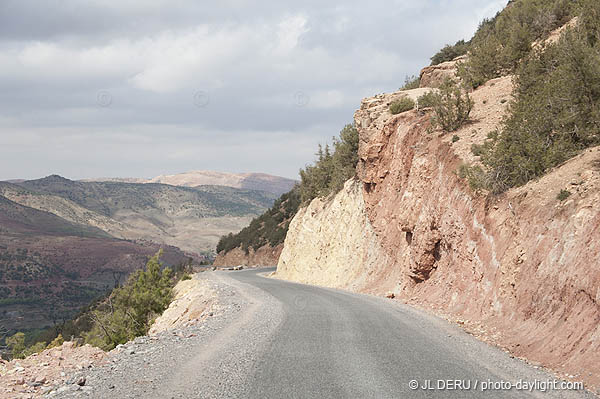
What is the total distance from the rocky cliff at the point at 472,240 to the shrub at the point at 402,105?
856 millimetres

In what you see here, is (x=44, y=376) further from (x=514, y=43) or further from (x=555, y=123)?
(x=514, y=43)

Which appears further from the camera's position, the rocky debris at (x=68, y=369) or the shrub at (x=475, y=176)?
the shrub at (x=475, y=176)

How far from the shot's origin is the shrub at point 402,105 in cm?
2712

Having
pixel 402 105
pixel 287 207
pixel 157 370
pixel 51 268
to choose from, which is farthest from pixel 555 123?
pixel 51 268

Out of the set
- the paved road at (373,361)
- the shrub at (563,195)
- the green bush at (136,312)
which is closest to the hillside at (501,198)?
the shrub at (563,195)

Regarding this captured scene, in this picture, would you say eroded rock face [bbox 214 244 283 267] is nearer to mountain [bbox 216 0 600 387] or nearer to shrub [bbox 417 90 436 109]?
mountain [bbox 216 0 600 387]

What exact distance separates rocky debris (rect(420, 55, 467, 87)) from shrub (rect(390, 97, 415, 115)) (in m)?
5.21

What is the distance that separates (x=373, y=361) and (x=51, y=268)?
16448 cm

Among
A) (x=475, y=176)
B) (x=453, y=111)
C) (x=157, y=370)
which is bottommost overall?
(x=157, y=370)

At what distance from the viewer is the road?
7.21m

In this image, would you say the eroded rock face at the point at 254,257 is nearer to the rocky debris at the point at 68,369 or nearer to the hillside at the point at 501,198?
the hillside at the point at 501,198

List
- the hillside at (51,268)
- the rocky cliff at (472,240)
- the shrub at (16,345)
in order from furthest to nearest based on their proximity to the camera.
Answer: the hillside at (51,268) → the shrub at (16,345) → the rocky cliff at (472,240)

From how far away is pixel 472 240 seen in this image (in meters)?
15.5

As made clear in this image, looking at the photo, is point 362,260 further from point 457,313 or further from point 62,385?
point 62,385
